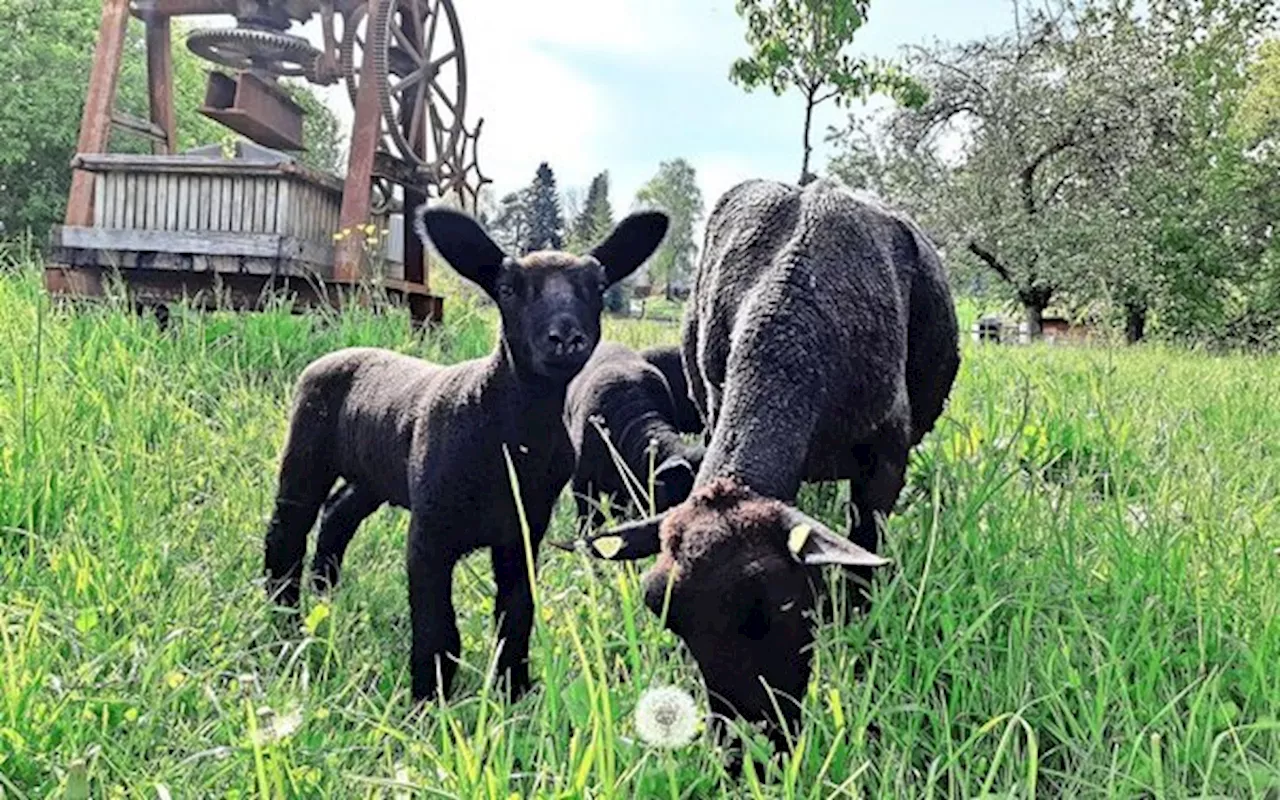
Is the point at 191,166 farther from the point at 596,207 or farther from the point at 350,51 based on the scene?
the point at 596,207

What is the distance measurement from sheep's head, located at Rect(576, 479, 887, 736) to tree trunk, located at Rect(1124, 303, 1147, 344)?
25546 millimetres

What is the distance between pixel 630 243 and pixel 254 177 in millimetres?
5241

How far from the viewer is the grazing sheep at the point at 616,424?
4777 millimetres

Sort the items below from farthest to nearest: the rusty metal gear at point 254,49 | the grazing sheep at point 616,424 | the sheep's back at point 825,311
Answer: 1. the rusty metal gear at point 254,49
2. the grazing sheep at point 616,424
3. the sheep's back at point 825,311

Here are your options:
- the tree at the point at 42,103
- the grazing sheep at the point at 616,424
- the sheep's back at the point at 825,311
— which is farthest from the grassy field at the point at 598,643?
→ the tree at the point at 42,103

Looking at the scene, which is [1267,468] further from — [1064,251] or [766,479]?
[1064,251]

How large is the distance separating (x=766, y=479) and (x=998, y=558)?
115 cm

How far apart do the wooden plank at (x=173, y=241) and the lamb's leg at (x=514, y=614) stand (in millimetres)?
5135

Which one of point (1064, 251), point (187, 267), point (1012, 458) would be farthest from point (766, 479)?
point (1064, 251)

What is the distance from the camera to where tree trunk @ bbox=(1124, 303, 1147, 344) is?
2553cm

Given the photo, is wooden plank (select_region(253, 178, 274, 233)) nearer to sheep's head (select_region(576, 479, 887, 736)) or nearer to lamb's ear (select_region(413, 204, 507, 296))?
lamb's ear (select_region(413, 204, 507, 296))

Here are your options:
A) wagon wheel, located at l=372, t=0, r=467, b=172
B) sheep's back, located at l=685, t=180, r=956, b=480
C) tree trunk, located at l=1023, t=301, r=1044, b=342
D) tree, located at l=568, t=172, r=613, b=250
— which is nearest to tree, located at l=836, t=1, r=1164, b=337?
tree trunk, located at l=1023, t=301, r=1044, b=342

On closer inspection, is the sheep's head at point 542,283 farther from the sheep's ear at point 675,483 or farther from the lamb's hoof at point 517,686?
the lamb's hoof at point 517,686

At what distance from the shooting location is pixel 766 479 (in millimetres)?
2658
